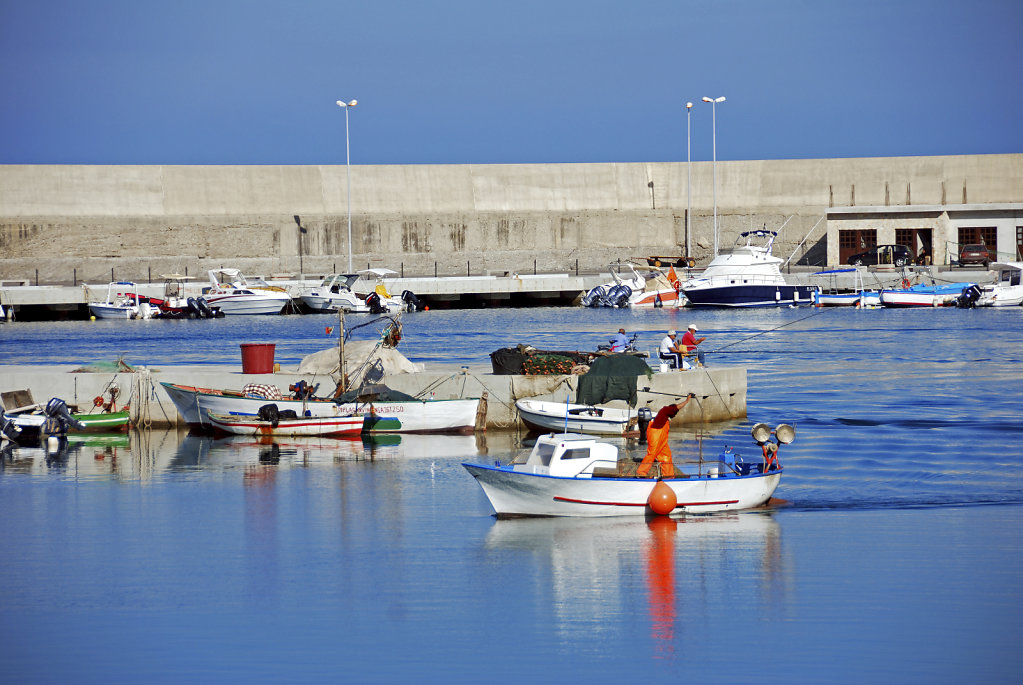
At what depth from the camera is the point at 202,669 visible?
A: 11836 millimetres

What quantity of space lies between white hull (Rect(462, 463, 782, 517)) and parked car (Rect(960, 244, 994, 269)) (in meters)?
57.8

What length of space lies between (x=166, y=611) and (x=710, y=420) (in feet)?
47.3

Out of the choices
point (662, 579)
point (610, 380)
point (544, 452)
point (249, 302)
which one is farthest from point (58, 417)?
point (249, 302)

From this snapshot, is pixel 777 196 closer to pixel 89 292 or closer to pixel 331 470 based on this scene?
pixel 89 292

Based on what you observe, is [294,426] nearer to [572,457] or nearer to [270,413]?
[270,413]

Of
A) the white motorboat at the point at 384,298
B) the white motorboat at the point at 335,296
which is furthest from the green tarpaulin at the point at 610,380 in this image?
the white motorboat at the point at 335,296

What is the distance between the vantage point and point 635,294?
65625 millimetres

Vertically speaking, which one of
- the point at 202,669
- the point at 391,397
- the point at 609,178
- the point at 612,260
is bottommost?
the point at 202,669

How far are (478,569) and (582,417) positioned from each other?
852cm

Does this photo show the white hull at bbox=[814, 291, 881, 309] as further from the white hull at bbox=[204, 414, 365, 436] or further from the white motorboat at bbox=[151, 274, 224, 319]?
the white hull at bbox=[204, 414, 365, 436]

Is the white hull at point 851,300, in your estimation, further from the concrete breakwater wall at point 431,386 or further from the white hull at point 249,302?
the concrete breakwater wall at point 431,386

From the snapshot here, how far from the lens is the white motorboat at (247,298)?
206ft

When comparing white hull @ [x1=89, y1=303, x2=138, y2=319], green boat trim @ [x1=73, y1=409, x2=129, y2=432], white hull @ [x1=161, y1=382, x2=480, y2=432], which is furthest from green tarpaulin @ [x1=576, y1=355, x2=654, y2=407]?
white hull @ [x1=89, y1=303, x2=138, y2=319]

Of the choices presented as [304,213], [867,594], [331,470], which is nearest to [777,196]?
[304,213]
